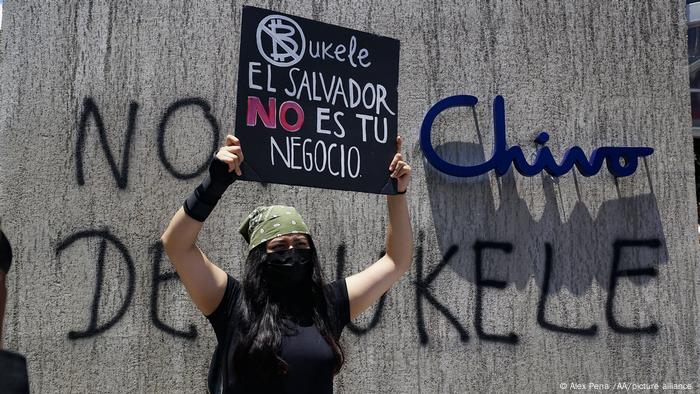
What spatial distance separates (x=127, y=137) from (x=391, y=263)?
166cm

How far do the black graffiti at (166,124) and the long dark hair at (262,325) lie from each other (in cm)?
132

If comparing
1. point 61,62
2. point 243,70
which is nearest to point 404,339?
point 243,70

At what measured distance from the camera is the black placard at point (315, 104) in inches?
109

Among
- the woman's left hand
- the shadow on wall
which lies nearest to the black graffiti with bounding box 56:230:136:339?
the woman's left hand

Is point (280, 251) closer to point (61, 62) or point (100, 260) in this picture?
point (100, 260)

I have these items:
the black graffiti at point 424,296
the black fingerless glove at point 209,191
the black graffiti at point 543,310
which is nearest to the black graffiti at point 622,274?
the black graffiti at point 543,310

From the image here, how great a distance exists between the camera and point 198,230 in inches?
99.2

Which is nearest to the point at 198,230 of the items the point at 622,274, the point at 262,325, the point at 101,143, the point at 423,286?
the point at 262,325

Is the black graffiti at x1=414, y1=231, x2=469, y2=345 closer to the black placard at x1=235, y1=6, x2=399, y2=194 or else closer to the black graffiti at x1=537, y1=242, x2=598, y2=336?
the black graffiti at x1=537, y1=242, x2=598, y2=336

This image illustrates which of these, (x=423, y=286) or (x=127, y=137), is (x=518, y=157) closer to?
(x=423, y=286)

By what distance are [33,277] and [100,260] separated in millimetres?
321

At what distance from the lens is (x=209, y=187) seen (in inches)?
96.4

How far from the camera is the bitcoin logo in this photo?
9.37 feet

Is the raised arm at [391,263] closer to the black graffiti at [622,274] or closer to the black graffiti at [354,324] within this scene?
the black graffiti at [354,324]
